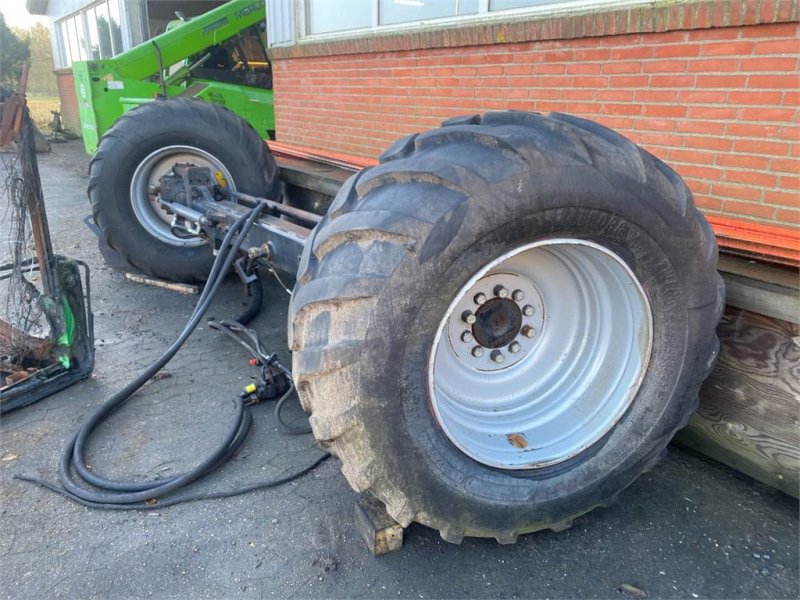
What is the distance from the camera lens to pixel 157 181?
450 centimetres

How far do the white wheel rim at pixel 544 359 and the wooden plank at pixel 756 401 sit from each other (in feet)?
2.11

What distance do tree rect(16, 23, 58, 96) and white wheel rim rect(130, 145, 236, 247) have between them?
22.7m

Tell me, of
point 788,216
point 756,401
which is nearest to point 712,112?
point 788,216

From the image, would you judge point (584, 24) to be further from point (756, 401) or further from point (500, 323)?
point (756, 401)

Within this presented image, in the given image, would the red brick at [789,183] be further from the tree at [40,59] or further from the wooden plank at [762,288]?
the tree at [40,59]

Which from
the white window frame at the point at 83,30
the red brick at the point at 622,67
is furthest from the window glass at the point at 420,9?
the white window frame at the point at 83,30

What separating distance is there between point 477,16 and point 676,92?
1.63 metres

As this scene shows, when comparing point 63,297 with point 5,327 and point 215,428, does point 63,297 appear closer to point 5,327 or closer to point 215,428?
point 5,327

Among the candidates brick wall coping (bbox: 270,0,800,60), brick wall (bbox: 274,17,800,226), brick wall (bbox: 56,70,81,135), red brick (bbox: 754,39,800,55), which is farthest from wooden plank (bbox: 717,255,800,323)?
brick wall (bbox: 56,70,81,135)

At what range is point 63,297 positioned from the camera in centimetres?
313

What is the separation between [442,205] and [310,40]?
4.83 m

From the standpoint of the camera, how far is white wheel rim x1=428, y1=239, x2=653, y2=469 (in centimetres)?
207

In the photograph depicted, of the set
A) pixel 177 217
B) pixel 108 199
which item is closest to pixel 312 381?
pixel 177 217

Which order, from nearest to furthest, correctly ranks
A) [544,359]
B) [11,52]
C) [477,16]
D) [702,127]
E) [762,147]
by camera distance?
1. [544,359]
2. [762,147]
3. [702,127]
4. [477,16]
5. [11,52]
